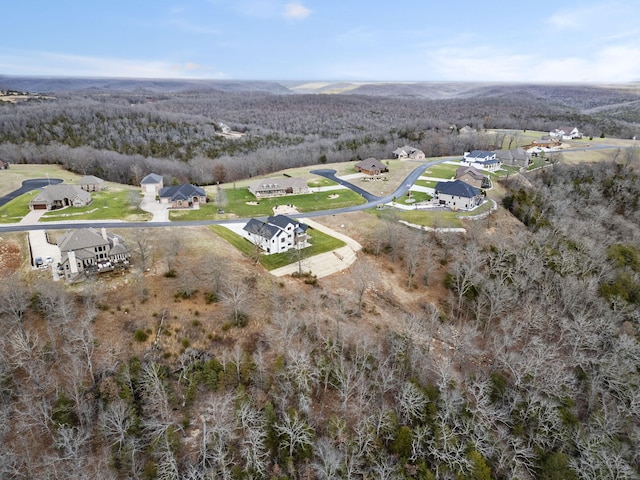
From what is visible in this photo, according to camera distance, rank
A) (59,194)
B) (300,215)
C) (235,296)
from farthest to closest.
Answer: (300,215) < (59,194) < (235,296)

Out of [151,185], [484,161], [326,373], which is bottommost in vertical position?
[326,373]

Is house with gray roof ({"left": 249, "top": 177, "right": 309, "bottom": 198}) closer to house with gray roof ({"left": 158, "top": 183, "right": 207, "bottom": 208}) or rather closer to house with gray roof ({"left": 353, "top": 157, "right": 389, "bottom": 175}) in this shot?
house with gray roof ({"left": 158, "top": 183, "right": 207, "bottom": 208})

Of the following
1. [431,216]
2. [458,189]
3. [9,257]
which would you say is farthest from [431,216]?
[9,257]

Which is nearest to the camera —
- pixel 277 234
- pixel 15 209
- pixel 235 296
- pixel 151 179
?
pixel 235 296

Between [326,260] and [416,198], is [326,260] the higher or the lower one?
the lower one

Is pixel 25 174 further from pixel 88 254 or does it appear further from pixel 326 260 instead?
pixel 326 260

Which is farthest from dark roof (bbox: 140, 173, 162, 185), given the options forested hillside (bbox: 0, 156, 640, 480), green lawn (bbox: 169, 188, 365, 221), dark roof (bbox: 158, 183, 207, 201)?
forested hillside (bbox: 0, 156, 640, 480)
